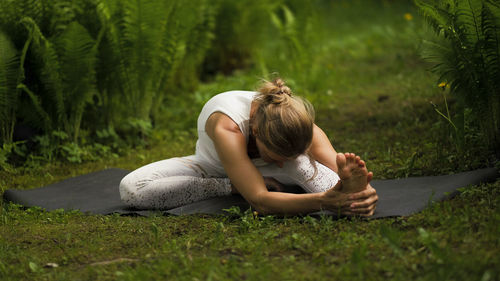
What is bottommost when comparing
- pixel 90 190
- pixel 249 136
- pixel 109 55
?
pixel 90 190

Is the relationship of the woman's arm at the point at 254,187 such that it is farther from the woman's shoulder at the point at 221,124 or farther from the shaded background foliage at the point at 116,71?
the shaded background foliage at the point at 116,71

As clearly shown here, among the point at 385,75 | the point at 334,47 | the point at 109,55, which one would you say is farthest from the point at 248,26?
the point at 109,55

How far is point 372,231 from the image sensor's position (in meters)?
2.86

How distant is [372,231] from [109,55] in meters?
3.10

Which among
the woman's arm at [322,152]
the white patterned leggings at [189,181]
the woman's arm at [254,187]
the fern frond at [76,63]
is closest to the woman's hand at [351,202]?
the woman's arm at [254,187]

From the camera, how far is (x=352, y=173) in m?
2.87

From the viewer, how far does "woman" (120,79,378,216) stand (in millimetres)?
3000

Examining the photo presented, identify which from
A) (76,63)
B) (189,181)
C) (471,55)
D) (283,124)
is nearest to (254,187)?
(283,124)

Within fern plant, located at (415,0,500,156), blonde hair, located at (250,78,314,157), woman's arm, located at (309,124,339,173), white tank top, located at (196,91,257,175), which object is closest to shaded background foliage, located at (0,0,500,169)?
fern plant, located at (415,0,500,156)

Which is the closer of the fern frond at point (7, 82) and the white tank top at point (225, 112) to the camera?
the white tank top at point (225, 112)

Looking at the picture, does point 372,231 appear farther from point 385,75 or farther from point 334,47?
point 334,47

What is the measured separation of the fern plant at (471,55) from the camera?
3504mm

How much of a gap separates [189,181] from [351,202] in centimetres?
112

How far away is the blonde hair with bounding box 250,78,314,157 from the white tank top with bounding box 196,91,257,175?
169mm
